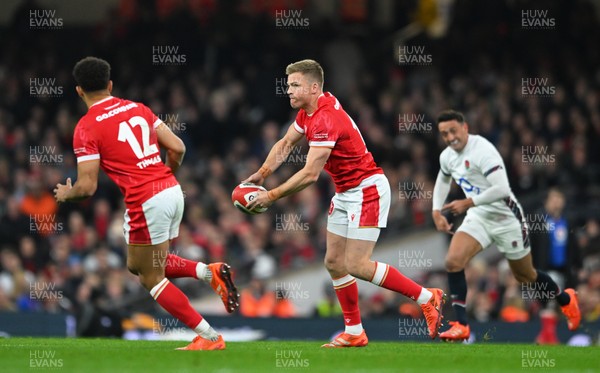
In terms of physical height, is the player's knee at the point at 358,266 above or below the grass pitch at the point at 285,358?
above

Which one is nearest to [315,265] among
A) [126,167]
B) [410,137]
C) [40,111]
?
[410,137]

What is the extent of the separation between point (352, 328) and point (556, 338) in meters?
4.26

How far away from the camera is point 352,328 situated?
1037cm

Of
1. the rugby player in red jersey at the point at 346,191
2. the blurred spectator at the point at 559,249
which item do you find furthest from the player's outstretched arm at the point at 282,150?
the blurred spectator at the point at 559,249

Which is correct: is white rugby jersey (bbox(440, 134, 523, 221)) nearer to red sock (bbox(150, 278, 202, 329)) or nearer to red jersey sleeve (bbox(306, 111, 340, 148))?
red jersey sleeve (bbox(306, 111, 340, 148))

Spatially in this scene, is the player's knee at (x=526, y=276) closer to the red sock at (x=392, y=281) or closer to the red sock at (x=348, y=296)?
the red sock at (x=392, y=281)

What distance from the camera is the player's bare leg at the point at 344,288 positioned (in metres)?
10.2

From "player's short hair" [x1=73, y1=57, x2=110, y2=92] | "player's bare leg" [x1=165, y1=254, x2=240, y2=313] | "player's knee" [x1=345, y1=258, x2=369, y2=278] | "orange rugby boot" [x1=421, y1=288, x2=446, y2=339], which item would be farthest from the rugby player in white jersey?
"player's short hair" [x1=73, y1=57, x2=110, y2=92]

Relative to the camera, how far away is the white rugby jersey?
1144 cm

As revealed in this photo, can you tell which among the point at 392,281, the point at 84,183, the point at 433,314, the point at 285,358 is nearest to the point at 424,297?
the point at 433,314

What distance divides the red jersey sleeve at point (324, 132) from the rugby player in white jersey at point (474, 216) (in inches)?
80.2

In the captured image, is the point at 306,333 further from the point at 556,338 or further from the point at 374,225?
the point at 374,225

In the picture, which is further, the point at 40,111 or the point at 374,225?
the point at 40,111

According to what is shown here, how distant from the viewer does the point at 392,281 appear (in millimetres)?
10258
